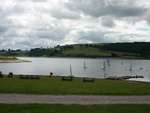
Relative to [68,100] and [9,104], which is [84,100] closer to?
[68,100]

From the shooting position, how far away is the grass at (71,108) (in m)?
20.3

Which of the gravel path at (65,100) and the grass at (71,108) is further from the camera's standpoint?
the gravel path at (65,100)

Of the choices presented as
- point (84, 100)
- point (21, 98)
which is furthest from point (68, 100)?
point (21, 98)

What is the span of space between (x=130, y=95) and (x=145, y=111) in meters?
9.37

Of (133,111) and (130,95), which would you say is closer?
(133,111)

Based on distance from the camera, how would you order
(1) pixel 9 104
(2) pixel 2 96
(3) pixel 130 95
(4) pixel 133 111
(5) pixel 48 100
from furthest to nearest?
(3) pixel 130 95
(2) pixel 2 96
(5) pixel 48 100
(1) pixel 9 104
(4) pixel 133 111

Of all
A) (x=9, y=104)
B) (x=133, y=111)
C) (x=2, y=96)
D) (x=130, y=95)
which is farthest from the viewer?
(x=130, y=95)

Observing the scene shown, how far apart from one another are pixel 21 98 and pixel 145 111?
10707mm

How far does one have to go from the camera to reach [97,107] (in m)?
22.2

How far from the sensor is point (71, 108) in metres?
Result: 21.5

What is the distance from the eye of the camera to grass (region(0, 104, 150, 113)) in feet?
66.7

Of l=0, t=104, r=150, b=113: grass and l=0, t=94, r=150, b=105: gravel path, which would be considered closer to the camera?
l=0, t=104, r=150, b=113: grass

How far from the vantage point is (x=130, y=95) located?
30.5 m

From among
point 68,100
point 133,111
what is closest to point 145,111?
point 133,111
